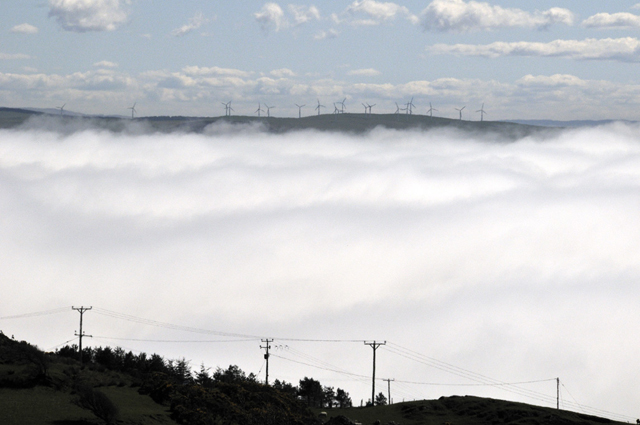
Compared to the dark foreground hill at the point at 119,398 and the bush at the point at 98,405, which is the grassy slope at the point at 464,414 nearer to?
the dark foreground hill at the point at 119,398

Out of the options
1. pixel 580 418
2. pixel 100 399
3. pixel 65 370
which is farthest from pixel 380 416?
pixel 100 399

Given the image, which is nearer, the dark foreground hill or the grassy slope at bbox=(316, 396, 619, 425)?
the dark foreground hill

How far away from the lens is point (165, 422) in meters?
60.5

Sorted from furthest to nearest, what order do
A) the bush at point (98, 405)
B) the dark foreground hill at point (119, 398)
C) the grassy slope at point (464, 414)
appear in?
the grassy slope at point (464, 414), the dark foreground hill at point (119, 398), the bush at point (98, 405)

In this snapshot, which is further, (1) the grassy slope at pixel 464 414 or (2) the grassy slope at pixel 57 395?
(1) the grassy slope at pixel 464 414

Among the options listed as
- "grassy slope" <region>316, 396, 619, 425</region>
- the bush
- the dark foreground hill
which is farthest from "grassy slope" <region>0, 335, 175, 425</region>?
"grassy slope" <region>316, 396, 619, 425</region>

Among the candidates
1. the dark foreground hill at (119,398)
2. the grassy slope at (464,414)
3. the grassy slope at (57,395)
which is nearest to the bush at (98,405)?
the dark foreground hill at (119,398)

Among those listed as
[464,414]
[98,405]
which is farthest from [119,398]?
[464,414]

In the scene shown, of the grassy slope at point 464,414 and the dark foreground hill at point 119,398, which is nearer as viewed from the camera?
the dark foreground hill at point 119,398

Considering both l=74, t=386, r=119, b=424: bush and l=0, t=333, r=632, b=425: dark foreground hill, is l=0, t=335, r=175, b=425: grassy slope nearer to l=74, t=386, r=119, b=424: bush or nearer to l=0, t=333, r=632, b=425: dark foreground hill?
l=0, t=333, r=632, b=425: dark foreground hill

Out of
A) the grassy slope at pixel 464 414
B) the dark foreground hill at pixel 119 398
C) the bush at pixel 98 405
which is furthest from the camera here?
the grassy slope at pixel 464 414

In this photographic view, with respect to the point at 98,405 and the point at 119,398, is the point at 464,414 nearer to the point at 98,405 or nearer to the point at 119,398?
the point at 119,398

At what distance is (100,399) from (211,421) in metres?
8.39

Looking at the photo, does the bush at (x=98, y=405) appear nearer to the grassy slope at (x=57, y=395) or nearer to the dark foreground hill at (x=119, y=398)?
the dark foreground hill at (x=119, y=398)
